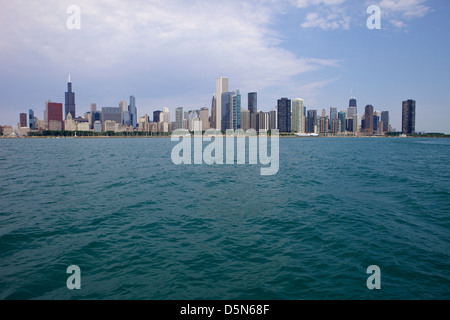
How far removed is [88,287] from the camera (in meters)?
11.6

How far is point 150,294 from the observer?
439 inches

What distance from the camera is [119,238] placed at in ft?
55.2

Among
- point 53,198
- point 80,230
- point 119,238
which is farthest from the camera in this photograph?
point 53,198

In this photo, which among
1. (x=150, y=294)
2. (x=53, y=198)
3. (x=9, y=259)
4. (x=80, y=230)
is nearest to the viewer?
(x=150, y=294)
